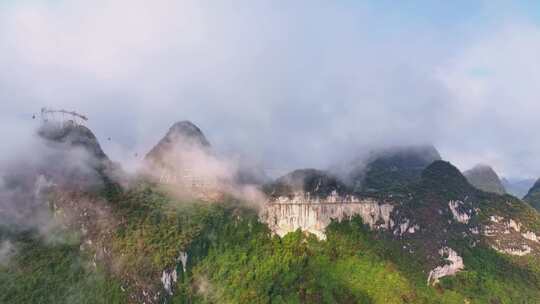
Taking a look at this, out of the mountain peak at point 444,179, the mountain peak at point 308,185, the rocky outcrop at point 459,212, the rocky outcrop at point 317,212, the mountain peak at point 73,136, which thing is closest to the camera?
the mountain peak at point 73,136

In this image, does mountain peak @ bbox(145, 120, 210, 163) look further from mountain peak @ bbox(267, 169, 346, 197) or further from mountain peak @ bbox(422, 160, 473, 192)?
mountain peak @ bbox(422, 160, 473, 192)

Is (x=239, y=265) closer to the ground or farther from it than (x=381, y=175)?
closer to the ground

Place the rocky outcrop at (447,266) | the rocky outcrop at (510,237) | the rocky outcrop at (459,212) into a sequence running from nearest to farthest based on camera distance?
1. the rocky outcrop at (447,266)
2. the rocky outcrop at (510,237)
3. the rocky outcrop at (459,212)

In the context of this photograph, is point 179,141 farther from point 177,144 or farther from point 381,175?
point 381,175

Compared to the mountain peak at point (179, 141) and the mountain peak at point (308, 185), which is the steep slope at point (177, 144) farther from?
the mountain peak at point (308, 185)

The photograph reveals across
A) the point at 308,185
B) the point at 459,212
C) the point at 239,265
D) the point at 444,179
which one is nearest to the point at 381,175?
the point at 444,179

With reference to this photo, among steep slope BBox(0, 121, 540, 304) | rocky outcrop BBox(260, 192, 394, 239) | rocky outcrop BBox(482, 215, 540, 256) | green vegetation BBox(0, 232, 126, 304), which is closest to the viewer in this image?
green vegetation BBox(0, 232, 126, 304)

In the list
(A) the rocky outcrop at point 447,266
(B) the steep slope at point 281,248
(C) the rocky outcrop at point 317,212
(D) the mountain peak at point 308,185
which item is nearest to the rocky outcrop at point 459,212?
(B) the steep slope at point 281,248

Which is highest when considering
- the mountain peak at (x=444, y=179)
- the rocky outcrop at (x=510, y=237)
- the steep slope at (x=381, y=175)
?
the steep slope at (x=381, y=175)

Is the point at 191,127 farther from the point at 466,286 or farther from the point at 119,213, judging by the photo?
the point at 466,286

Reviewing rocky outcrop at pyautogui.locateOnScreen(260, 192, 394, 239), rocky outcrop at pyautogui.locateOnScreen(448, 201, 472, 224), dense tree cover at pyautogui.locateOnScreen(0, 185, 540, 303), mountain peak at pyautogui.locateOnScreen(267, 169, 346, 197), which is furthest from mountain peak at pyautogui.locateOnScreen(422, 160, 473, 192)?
mountain peak at pyautogui.locateOnScreen(267, 169, 346, 197)

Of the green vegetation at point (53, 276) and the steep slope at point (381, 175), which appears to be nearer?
the green vegetation at point (53, 276)
